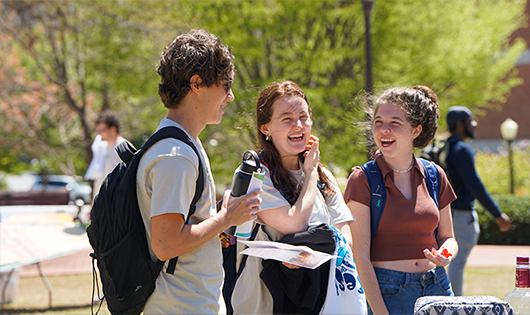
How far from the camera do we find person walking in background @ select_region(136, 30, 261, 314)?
6.77 ft

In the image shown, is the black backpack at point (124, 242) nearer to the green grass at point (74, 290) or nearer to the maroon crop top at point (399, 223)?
the maroon crop top at point (399, 223)

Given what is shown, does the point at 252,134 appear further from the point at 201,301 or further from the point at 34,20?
the point at 34,20

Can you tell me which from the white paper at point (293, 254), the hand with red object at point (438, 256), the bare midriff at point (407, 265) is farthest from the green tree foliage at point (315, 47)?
the white paper at point (293, 254)

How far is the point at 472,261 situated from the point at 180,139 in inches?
371

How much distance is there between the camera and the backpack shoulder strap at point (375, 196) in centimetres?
301

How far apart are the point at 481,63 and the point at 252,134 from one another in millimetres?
13255

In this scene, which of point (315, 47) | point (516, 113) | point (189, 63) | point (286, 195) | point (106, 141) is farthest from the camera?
point (516, 113)

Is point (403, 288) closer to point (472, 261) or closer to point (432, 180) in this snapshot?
point (432, 180)

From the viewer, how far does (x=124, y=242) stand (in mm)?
2094

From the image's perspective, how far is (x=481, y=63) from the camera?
48.1 ft

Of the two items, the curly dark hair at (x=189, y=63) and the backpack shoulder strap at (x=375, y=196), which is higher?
the curly dark hair at (x=189, y=63)

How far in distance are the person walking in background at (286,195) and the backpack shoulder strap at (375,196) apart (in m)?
0.30

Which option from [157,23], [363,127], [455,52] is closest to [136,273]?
[363,127]

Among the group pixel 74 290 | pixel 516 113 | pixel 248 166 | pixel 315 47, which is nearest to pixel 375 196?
pixel 248 166
